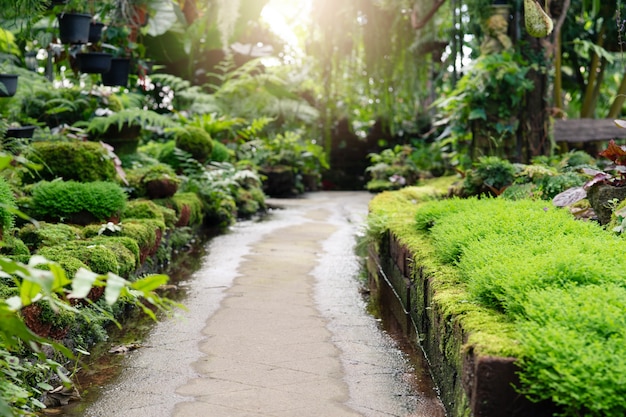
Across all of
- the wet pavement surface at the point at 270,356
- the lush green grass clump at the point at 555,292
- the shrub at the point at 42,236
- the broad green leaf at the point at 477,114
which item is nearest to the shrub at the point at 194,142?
the wet pavement surface at the point at 270,356

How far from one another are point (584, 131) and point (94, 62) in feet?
22.8

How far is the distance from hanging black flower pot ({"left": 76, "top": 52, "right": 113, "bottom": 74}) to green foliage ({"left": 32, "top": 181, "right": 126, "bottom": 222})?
84.0 inches

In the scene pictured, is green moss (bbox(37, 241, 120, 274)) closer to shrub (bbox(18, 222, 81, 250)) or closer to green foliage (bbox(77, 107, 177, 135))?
shrub (bbox(18, 222, 81, 250))

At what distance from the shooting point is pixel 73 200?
5.84 m

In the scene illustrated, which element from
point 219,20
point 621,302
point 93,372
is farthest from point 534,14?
point 93,372

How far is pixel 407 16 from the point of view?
26.3 ft

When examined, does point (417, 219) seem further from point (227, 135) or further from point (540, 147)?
point (227, 135)

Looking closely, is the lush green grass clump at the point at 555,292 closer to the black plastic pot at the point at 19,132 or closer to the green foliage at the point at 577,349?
the green foliage at the point at 577,349

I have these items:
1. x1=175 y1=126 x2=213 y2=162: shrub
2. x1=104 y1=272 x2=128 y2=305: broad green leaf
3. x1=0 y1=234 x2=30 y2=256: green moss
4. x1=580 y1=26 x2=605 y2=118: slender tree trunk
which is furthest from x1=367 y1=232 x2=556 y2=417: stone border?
x1=580 y1=26 x2=605 y2=118: slender tree trunk

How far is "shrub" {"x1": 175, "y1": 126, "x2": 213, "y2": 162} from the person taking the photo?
34.6ft

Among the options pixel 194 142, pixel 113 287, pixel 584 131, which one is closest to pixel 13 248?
pixel 113 287

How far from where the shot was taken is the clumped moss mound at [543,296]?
7.36ft

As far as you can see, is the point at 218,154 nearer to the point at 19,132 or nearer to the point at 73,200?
the point at 19,132

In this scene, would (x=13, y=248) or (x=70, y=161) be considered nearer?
(x=13, y=248)
